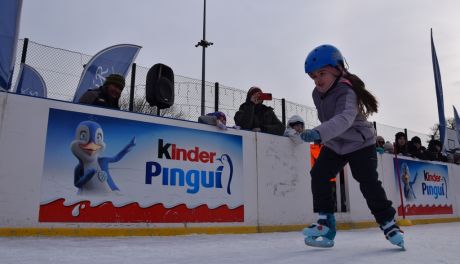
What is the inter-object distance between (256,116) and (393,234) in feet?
10.4

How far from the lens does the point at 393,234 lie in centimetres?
250

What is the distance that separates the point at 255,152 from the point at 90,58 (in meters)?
3.57

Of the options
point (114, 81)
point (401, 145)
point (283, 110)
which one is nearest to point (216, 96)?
point (283, 110)

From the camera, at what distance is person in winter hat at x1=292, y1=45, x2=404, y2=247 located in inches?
104

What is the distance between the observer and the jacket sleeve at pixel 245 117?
5.29 metres

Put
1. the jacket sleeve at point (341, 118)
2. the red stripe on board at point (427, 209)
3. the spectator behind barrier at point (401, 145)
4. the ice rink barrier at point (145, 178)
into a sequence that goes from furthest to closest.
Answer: the spectator behind barrier at point (401, 145) < the red stripe on board at point (427, 209) < the ice rink barrier at point (145, 178) < the jacket sleeve at point (341, 118)

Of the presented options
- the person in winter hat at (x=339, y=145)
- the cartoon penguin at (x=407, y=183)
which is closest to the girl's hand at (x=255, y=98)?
the person in winter hat at (x=339, y=145)

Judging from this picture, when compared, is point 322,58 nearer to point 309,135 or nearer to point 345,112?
point 345,112

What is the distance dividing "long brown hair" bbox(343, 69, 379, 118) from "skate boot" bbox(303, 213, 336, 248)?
782 mm

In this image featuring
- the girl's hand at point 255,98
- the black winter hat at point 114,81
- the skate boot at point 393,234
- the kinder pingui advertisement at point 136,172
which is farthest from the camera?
the girl's hand at point 255,98

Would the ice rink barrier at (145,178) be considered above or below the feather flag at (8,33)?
below

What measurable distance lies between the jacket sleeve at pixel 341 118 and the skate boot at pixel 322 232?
664 millimetres

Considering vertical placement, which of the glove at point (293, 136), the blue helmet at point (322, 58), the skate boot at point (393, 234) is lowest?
the skate boot at point (393, 234)

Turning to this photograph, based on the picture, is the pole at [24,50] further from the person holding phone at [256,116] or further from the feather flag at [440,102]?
the feather flag at [440,102]
